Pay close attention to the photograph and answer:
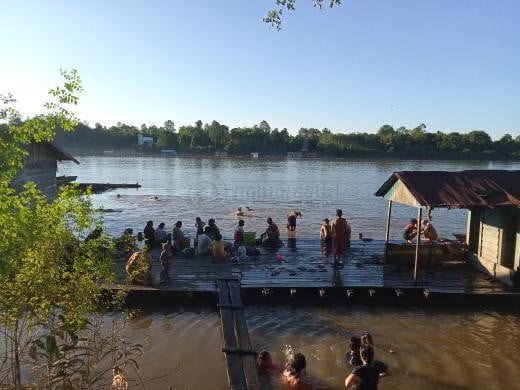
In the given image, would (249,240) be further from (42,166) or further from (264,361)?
(42,166)

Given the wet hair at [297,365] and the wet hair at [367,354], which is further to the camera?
the wet hair at [297,365]

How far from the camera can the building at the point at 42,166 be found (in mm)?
19725

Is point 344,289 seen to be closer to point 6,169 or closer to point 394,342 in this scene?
point 394,342

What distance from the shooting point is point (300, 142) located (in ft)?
483

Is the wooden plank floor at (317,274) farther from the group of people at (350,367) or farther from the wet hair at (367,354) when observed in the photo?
the wet hair at (367,354)

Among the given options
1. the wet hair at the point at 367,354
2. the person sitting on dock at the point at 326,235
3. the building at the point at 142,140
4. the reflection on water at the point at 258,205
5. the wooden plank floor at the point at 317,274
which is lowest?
the reflection on water at the point at 258,205

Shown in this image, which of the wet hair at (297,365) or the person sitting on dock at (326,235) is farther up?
the person sitting on dock at (326,235)

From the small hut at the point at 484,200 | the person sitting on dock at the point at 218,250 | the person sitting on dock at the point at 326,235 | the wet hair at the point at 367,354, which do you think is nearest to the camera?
the wet hair at the point at 367,354

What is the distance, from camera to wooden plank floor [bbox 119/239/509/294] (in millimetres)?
13273

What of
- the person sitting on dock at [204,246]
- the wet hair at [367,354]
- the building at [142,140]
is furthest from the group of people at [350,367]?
the building at [142,140]

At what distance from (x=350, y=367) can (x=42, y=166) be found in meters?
17.7

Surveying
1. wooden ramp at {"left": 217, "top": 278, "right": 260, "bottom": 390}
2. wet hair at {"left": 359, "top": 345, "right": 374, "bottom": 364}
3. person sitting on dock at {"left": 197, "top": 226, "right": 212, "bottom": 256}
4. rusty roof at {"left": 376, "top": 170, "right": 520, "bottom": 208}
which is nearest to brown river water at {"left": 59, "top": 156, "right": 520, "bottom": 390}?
wooden ramp at {"left": 217, "top": 278, "right": 260, "bottom": 390}

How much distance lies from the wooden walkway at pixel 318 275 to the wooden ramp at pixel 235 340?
0.38 meters

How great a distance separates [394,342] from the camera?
10.9 m
